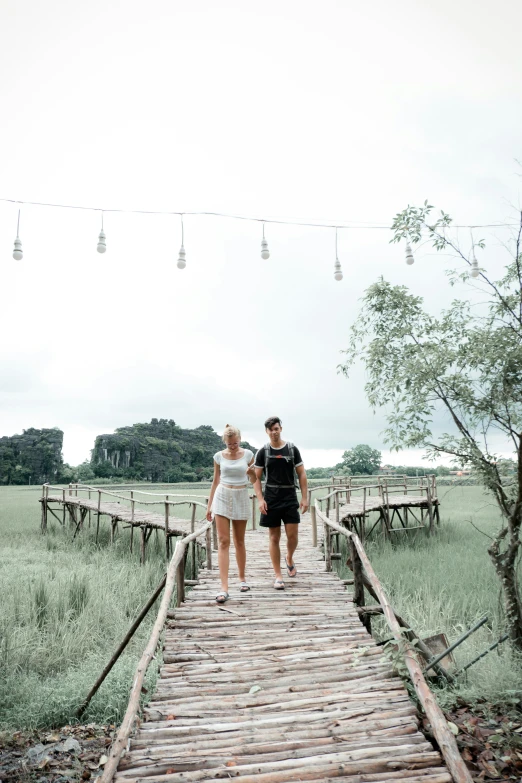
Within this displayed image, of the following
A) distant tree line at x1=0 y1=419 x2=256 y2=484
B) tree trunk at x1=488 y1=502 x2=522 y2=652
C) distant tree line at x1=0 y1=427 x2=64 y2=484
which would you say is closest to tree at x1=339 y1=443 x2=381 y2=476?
distant tree line at x1=0 y1=419 x2=256 y2=484

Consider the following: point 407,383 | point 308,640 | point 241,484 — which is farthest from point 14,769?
point 407,383

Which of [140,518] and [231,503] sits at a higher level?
[231,503]

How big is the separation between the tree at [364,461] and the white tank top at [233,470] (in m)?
44.8

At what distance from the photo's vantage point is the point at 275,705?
341cm

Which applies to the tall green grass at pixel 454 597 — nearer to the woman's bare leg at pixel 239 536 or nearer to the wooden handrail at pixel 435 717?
the wooden handrail at pixel 435 717

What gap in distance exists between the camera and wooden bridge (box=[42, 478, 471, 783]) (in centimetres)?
278

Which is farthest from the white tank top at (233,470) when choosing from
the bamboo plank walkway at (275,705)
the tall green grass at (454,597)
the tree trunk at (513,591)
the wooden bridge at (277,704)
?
the tree trunk at (513,591)

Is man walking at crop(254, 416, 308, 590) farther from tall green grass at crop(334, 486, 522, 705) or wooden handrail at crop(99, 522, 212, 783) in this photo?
tall green grass at crop(334, 486, 522, 705)

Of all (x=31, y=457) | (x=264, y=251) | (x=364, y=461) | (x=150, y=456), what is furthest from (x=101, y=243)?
(x=150, y=456)

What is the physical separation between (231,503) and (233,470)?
0.30 m

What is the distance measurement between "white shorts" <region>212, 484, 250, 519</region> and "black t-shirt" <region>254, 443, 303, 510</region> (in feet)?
0.95

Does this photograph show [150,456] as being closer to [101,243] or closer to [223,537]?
[101,243]

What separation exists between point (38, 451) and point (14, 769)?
49.7 metres

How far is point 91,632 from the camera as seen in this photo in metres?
7.23
